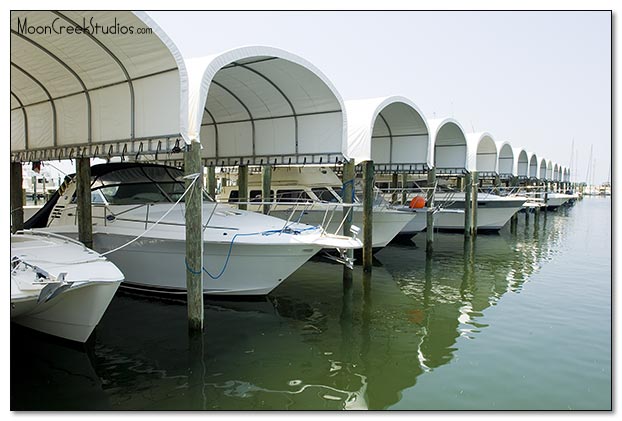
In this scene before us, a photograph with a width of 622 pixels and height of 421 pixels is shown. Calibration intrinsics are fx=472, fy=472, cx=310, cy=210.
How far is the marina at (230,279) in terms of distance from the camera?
5910 mm

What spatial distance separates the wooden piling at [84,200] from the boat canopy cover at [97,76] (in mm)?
486

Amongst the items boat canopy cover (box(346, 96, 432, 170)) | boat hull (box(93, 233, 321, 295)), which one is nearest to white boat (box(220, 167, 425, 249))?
boat canopy cover (box(346, 96, 432, 170))

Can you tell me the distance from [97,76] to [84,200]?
249cm

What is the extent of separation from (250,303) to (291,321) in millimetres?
1311

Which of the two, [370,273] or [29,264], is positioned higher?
[29,264]

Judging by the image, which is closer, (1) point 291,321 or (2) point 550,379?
(2) point 550,379

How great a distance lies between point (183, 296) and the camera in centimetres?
966

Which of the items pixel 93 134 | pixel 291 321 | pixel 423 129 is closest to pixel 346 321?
pixel 291 321

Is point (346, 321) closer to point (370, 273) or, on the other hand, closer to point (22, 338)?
point (370, 273)

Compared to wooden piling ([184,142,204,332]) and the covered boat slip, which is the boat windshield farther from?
wooden piling ([184,142,204,332])

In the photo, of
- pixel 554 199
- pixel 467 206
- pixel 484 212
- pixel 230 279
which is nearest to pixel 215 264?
pixel 230 279

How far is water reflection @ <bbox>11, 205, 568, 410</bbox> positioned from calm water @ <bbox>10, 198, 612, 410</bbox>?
0.08 ft

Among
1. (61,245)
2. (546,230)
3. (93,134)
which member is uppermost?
(93,134)

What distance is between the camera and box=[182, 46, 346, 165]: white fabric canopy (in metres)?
10.6
